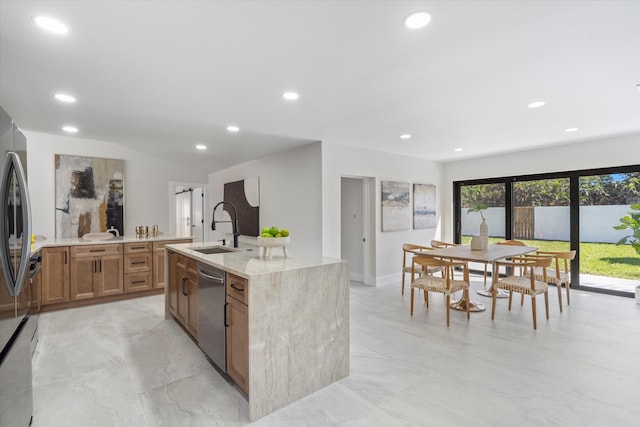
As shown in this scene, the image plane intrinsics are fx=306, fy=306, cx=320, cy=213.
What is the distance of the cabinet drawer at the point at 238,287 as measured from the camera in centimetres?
196

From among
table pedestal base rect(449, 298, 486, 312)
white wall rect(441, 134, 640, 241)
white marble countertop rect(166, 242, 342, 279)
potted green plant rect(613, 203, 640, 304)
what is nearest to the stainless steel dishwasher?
white marble countertop rect(166, 242, 342, 279)

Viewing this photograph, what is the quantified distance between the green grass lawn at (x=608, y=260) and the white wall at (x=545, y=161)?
1.27 m

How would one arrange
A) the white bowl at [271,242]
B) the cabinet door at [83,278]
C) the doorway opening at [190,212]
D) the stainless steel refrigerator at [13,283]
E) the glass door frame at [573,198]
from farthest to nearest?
the doorway opening at [190,212]
the glass door frame at [573,198]
the cabinet door at [83,278]
the white bowl at [271,242]
the stainless steel refrigerator at [13,283]

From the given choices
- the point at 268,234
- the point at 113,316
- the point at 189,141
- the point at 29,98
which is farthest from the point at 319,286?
the point at 189,141

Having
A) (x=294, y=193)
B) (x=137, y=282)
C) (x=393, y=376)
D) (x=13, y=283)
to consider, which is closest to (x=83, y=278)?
(x=137, y=282)

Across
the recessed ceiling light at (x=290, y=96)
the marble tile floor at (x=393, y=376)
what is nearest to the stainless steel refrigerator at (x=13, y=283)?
the marble tile floor at (x=393, y=376)

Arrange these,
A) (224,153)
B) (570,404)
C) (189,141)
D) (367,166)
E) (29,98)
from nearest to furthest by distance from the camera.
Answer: (570,404)
(29,98)
(189,141)
(367,166)
(224,153)

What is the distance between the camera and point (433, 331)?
3295mm

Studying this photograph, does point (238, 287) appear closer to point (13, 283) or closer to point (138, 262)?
point (13, 283)

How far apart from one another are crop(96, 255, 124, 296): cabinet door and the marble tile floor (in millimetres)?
570

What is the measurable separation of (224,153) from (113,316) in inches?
126

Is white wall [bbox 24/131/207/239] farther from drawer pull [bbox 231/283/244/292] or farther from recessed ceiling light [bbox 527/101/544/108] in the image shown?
recessed ceiling light [bbox 527/101/544/108]

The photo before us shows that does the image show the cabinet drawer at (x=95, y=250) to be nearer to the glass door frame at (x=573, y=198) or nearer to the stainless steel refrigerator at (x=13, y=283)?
the stainless steel refrigerator at (x=13, y=283)

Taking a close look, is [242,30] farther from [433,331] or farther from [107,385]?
[433,331]
